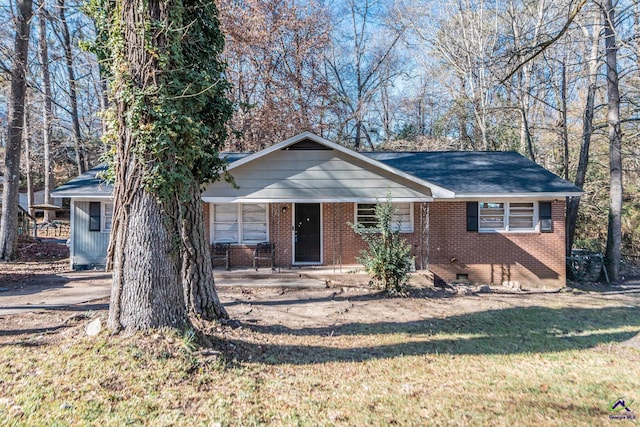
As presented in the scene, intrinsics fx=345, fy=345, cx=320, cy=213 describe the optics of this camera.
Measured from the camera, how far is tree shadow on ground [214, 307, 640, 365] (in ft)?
16.2

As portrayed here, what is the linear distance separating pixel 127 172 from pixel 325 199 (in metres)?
6.29

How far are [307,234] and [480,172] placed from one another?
6.55m

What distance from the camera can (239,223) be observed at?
11461 mm

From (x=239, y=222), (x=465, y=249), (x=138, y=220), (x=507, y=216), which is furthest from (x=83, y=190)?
(x=507, y=216)

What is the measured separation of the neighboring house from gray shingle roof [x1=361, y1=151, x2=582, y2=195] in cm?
7

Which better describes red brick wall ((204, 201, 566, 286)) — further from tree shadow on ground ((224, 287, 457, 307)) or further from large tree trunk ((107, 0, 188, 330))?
large tree trunk ((107, 0, 188, 330))

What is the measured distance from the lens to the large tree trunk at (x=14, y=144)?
1225 cm

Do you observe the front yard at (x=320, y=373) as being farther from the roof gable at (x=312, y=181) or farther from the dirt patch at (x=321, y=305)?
the roof gable at (x=312, y=181)

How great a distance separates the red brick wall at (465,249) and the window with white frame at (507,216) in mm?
247

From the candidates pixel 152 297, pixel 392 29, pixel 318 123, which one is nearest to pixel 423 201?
pixel 152 297

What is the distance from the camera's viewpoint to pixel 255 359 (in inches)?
181

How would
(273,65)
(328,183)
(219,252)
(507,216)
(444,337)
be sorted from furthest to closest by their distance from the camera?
(273,65)
(507,216)
(219,252)
(328,183)
(444,337)

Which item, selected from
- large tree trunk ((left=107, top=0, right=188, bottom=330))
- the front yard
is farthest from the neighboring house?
large tree trunk ((left=107, top=0, right=188, bottom=330))

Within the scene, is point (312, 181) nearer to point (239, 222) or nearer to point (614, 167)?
point (239, 222)
